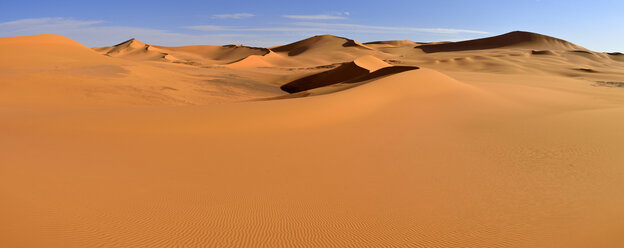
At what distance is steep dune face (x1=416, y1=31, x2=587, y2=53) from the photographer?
65062 millimetres

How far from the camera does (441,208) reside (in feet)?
14.5

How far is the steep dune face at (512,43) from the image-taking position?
213 ft

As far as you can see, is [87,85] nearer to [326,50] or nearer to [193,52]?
[326,50]

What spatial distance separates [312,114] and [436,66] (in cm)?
2886

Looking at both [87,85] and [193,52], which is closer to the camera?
[87,85]

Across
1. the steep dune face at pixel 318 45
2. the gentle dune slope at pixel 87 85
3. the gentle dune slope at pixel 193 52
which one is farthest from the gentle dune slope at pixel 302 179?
the steep dune face at pixel 318 45

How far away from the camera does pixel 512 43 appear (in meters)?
67.5

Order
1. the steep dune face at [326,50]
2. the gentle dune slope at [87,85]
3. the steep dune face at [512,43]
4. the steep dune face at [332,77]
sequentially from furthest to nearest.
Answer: the steep dune face at [512,43] < the steep dune face at [326,50] < the steep dune face at [332,77] < the gentle dune slope at [87,85]

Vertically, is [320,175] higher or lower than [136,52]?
lower

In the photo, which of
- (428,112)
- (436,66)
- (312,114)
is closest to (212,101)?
(312,114)

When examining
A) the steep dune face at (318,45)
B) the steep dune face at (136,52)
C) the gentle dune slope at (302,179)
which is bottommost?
the gentle dune slope at (302,179)

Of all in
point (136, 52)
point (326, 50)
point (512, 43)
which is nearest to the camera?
point (136, 52)

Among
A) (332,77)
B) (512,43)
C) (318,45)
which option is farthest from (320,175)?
(512,43)

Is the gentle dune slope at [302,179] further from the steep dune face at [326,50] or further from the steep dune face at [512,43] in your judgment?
the steep dune face at [512,43]
